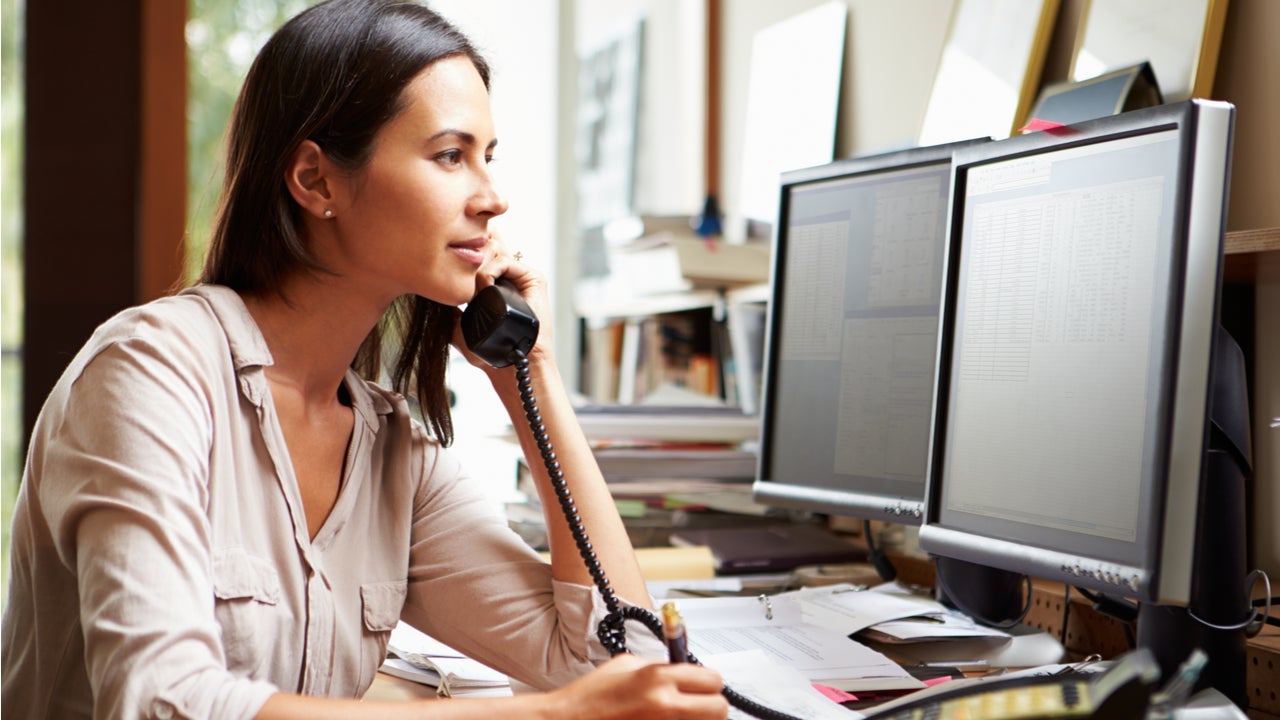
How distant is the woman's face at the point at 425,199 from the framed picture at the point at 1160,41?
85 cm

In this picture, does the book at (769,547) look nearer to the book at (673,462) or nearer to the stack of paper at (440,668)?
the book at (673,462)

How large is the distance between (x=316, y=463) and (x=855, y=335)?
653 mm

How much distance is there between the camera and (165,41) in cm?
282

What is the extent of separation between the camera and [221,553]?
97 centimetres

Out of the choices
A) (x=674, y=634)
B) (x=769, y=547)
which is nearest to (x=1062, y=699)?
(x=674, y=634)

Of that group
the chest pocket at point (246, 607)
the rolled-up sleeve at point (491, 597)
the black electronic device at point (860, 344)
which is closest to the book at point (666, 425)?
the black electronic device at point (860, 344)

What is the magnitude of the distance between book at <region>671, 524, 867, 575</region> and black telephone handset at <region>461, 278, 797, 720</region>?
0.49 m

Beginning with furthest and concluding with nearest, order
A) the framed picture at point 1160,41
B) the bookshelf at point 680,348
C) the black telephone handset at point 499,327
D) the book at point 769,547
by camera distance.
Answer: the bookshelf at point 680,348, the book at point 769,547, the framed picture at point 1160,41, the black telephone handset at point 499,327

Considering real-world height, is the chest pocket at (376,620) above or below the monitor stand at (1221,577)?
below

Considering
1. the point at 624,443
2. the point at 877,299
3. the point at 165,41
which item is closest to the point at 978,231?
the point at 877,299

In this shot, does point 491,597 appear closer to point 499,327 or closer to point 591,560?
point 591,560

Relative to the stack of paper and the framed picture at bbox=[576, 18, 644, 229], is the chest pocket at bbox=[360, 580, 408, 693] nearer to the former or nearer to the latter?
the stack of paper

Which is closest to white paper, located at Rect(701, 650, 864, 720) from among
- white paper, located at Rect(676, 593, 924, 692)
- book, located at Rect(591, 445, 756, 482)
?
white paper, located at Rect(676, 593, 924, 692)

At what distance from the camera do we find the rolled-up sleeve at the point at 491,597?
3.67 ft
